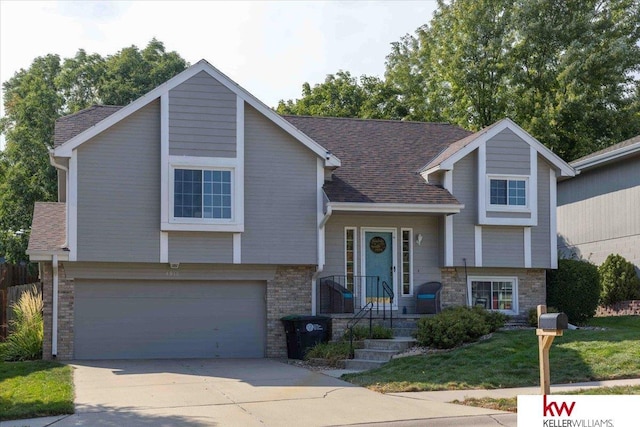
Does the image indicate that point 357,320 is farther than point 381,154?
No

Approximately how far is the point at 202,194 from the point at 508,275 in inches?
338

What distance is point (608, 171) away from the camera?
28.3m

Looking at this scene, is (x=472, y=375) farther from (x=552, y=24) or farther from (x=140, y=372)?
(x=552, y=24)

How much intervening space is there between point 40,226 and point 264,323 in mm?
6035

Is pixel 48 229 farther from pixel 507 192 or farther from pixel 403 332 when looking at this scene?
pixel 507 192

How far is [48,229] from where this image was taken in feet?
68.9

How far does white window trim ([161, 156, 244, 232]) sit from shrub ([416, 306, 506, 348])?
4.93 meters

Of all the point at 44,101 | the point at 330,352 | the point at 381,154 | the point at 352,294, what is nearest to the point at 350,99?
the point at 44,101

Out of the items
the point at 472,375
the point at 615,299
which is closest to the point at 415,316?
the point at 472,375

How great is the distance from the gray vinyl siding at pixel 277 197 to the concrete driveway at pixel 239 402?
375 centimetres

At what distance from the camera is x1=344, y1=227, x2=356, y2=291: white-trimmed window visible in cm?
2219

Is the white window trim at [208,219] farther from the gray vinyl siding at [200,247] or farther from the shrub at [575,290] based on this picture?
the shrub at [575,290]

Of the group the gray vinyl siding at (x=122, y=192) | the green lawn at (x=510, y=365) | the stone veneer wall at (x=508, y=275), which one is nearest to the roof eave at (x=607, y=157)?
the stone veneer wall at (x=508, y=275)

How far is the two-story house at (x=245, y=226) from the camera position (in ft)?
64.9
